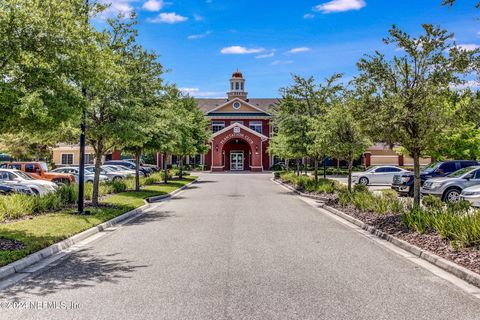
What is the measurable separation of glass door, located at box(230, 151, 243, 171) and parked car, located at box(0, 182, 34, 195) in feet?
161

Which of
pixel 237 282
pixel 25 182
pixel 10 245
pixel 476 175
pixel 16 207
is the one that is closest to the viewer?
pixel 237 282

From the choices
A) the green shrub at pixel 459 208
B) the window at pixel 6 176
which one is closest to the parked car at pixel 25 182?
the window at pixel 6 176

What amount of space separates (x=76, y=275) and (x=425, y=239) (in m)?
7.47

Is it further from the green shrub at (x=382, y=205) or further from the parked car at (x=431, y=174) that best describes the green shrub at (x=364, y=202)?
the parked car at (x=431, y=174)

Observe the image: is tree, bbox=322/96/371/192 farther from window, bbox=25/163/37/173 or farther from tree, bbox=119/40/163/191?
window, bbox=25/163/37/173

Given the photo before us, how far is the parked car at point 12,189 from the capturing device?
18.0 meters

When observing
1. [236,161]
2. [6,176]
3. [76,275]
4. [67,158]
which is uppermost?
[67,158]

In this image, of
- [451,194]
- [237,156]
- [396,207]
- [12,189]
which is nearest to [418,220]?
[396,207]

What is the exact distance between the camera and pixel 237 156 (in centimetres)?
6719

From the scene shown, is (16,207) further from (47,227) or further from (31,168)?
(31,168)

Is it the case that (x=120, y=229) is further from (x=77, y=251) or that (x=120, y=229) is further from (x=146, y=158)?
(x=146, y=158)

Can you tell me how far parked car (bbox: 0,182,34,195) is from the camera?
18.0 meters

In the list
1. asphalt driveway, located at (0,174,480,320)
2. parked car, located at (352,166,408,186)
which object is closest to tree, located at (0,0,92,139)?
asphalt driveway, located at (0,174,480,320)

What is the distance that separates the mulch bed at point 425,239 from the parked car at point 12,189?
1299 centimetres
